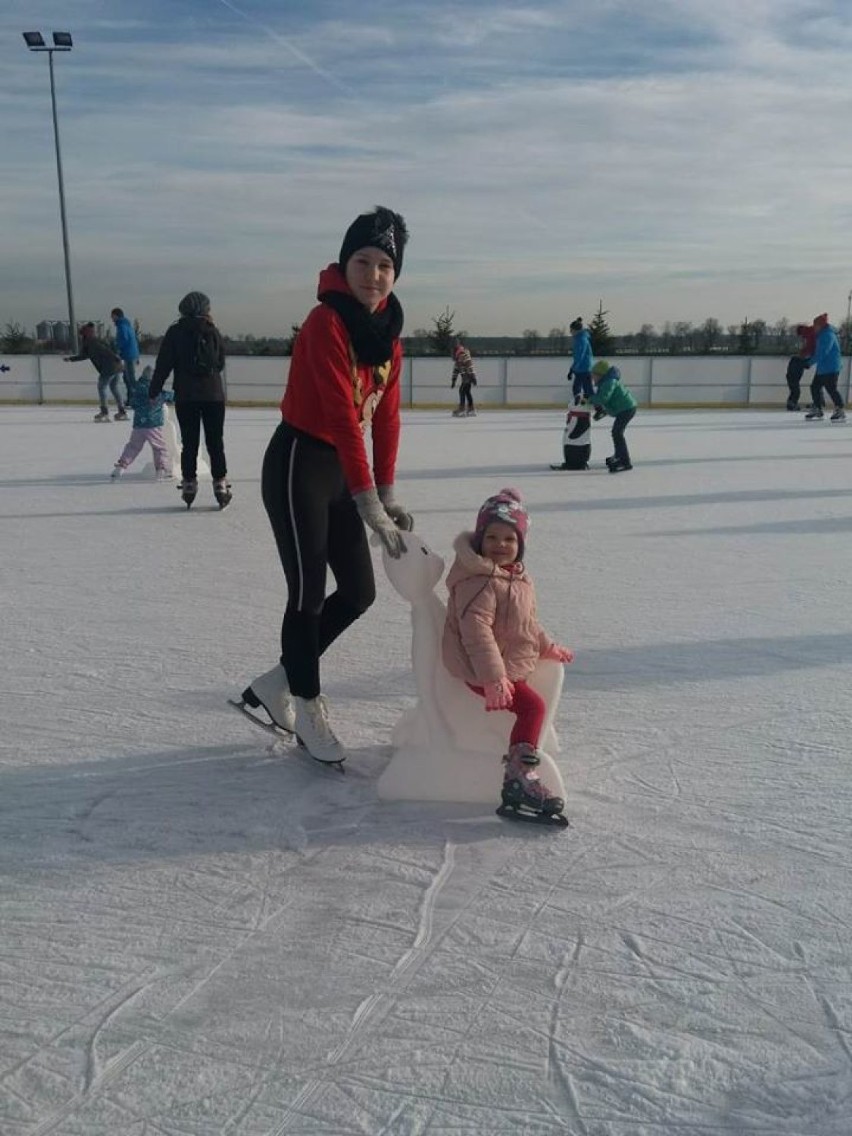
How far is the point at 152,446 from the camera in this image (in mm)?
8242

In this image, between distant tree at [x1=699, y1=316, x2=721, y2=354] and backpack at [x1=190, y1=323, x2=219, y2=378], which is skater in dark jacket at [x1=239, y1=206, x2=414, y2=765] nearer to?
backpack at [x1=190, y1=323, x2=219, y2=378]

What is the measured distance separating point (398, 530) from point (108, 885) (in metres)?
1.06

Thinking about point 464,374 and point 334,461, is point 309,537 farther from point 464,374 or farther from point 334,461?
point 464,374

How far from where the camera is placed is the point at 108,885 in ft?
6.68

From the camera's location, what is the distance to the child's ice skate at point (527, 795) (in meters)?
2.33

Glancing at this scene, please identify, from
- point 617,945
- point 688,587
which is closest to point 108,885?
point 617,945

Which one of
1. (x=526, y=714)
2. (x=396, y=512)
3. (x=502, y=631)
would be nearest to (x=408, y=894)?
(x=526, y=714)

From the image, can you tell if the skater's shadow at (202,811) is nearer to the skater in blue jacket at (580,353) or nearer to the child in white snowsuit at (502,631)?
the child in white snowsuit at (502,631)

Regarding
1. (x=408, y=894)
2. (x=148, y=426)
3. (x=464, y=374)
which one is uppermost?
(x=464, y=374)

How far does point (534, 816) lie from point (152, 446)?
261 inches

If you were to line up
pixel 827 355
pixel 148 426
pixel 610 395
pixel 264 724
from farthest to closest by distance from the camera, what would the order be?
pixel 827 355 → pixel 610 395 → pixel 148 426 → pixel 264 724

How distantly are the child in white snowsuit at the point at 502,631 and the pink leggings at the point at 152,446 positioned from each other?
6127 mm

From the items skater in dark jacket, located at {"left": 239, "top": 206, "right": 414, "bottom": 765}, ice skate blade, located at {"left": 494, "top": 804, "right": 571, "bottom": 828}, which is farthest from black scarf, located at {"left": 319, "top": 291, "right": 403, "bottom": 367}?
ice skate blade, located at {"left": 494, "top": 804, "right": 571, "bottom": 828}

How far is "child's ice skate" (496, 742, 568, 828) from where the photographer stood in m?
Result: 2.33
